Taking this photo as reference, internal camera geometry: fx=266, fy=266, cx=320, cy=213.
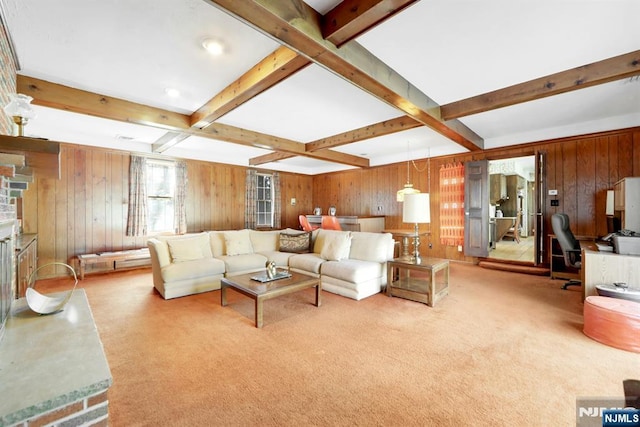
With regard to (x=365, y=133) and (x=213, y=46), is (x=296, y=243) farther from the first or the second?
(x=213, y=46)

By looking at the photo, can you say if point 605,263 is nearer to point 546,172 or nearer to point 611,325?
point 611,325

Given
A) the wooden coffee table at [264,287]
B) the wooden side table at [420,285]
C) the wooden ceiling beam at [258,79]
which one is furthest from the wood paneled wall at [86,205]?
the wooden side table at [420,285]

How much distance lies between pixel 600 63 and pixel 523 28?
1.22m

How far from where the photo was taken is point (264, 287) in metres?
2.89

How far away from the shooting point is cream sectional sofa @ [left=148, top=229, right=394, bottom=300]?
355 centimetres

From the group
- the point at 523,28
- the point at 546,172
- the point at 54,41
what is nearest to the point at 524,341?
the point at 523,28

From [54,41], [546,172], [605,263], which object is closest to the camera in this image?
[54,41]

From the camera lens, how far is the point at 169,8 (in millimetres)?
1845

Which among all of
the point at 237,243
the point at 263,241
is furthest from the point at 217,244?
the point at 263,241

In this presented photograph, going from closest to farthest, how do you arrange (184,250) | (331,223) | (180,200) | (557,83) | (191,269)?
(557,83) < (191,269) < (184,250) < (180,200) < (331,223)

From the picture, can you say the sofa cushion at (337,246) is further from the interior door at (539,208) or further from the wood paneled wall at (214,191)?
the interior door at (539,208)

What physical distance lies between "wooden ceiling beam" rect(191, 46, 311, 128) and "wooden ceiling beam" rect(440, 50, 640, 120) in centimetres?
238

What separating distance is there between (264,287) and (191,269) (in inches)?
55.4

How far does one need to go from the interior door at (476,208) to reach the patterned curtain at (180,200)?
6177 millimetres
